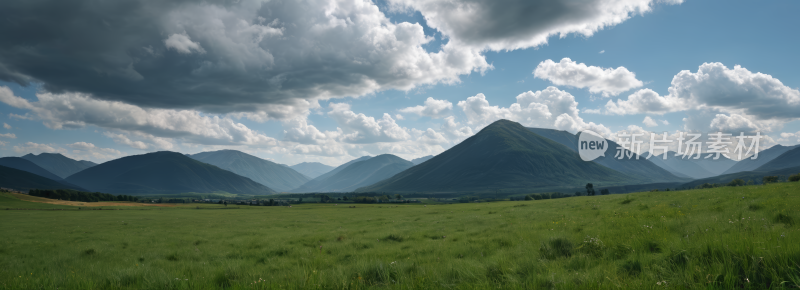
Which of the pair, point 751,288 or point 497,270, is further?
point 497,270

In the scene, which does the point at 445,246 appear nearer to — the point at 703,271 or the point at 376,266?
the point at 376,266

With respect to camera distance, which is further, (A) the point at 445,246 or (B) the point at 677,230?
(A) the point at 445,246

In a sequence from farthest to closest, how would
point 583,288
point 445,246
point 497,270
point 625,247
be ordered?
point 445,246 < point 625,247 < point 497,270 < point 583,288

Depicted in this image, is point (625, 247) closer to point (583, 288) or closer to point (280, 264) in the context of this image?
point (583, 288)

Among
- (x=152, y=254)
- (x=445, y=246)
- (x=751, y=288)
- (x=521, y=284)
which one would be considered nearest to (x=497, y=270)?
(x=521, y=284)

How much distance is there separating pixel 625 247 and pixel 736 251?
2.90m

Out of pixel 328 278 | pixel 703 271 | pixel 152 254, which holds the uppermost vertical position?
pixel 703 271

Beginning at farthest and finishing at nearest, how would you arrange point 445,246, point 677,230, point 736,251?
point 445,246 → point 677,230 → point 736,251

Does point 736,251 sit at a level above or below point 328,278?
above

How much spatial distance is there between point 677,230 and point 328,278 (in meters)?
11.2

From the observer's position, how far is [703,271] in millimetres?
5754

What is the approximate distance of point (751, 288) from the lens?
516 cm

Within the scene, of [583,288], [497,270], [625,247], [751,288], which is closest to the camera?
[751,288]

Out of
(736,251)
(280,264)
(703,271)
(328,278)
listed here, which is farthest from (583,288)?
Answer: (280,264)
